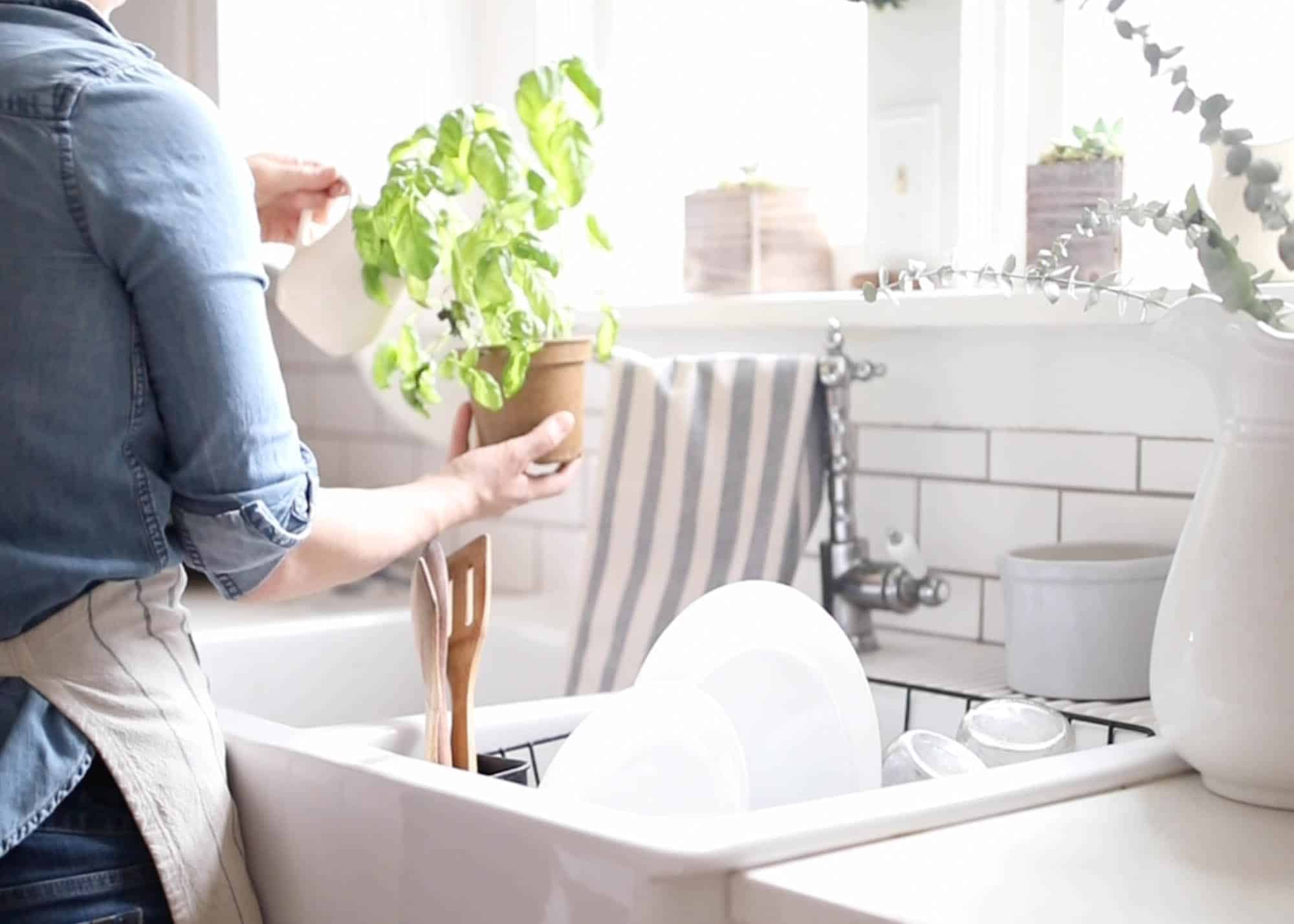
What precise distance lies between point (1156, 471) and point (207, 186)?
2.88 feet

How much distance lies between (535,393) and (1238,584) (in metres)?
0.63

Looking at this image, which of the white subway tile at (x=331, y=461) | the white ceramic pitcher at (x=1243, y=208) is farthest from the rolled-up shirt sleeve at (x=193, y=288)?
the white subway tile at (x=331, y=461)

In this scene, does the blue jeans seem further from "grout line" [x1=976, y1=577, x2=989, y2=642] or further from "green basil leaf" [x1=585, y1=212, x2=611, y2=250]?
"grout line" [x1=976, y1=577, x2=989, y2=642]

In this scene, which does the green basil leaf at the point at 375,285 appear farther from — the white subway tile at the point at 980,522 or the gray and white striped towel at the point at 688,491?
the white subway tile at the point at 980,522

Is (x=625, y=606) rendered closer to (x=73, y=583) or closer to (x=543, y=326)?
(x=543, y=326)

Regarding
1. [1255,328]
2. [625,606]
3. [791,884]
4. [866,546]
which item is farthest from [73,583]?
[866,546]

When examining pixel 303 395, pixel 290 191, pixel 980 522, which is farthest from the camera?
pixel 303 395

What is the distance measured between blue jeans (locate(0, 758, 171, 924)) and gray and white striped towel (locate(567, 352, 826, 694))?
2.26 feet

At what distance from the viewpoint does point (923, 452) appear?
67.9 inches

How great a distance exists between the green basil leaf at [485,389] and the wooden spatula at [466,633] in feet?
0.69

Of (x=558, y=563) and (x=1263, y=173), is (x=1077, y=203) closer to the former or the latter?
(x=1263, y=173)

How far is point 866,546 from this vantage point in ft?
5.53

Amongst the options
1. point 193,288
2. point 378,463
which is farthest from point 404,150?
point 378,463

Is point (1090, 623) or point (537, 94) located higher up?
point (537, 94)
